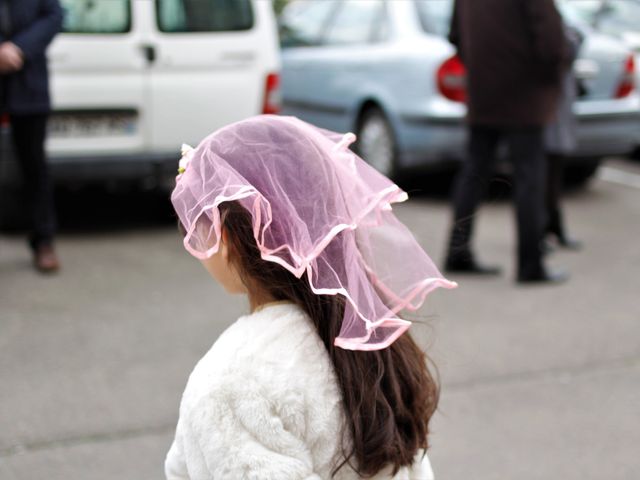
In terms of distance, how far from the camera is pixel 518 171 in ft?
18.9

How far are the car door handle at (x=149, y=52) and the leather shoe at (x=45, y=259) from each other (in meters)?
1.45

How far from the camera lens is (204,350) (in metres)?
4.76

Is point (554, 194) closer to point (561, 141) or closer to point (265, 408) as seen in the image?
point (561, 141)

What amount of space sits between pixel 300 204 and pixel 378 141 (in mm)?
6404

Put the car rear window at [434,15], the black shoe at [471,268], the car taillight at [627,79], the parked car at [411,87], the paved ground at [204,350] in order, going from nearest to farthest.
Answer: the paved ground at [204,350] < the black shoe at [471,268] < the parked car at [411,87] < the car rear window at [434,15] < the car taillight at [627,79]

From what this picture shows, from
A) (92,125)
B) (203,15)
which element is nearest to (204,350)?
(92,125)

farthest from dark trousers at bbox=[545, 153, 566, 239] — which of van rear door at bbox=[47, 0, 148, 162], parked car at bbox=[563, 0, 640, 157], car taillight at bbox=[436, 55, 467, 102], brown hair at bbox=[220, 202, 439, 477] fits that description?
brown hair at bbox=[220, 202, 439, 477]

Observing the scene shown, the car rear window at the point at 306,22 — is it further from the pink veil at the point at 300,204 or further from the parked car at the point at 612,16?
the pink veil at the point at 300,204

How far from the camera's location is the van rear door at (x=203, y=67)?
668 cm

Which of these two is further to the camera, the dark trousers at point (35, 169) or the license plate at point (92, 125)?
the license plate at point (92, 125)

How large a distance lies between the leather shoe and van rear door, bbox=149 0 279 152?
1.16m

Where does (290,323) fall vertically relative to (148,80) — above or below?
above

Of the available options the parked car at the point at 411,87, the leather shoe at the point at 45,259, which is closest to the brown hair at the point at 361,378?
the leather shoe at the point at 45,259

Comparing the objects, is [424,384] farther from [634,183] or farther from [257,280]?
[634,183]
